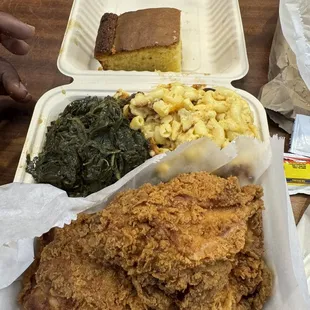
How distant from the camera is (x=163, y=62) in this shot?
1758 mm

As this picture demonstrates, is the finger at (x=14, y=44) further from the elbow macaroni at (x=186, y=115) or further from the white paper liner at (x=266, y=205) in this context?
the white paper liner at (x=266, y=205)

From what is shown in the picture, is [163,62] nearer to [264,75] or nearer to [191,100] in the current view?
[191,100]

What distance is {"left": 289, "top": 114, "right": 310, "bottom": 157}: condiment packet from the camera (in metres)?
1.56

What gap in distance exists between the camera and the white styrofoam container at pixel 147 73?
4.91 feet

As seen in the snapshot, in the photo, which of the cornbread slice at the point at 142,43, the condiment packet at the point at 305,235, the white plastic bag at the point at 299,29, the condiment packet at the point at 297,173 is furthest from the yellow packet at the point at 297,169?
the cornbread slice at the point at 142,43

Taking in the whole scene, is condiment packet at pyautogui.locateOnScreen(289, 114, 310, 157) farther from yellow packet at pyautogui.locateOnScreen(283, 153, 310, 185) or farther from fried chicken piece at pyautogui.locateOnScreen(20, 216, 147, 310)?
fried chicken piece at pyautogui.locateOnScreen(20, 216, 147, 310)

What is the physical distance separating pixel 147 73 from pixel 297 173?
28.9 inches

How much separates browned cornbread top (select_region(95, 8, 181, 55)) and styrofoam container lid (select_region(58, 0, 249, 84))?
0.12 meters

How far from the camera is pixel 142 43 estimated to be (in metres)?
1.70

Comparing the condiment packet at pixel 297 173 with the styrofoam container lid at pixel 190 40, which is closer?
the condiment packet at pixel 297 173

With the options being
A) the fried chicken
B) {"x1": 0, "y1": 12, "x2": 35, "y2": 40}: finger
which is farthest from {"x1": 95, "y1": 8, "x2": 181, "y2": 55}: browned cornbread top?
the fried chicken

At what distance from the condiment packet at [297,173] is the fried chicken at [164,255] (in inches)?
18.4

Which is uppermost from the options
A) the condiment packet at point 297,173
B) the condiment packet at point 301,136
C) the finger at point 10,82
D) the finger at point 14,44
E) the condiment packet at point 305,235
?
the finger at point 14,44

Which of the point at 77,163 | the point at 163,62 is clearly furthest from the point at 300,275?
the point at 163,62
